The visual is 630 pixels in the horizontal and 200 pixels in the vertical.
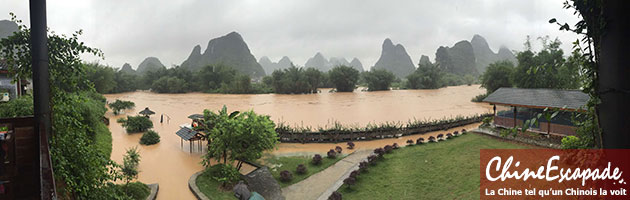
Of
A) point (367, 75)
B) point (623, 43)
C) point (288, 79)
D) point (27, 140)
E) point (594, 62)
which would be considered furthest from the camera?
point (367, 75)

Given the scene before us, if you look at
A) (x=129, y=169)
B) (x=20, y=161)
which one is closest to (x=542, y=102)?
(x=129, y=169)

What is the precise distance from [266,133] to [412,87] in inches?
1931

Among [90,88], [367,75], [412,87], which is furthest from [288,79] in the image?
[90,88]

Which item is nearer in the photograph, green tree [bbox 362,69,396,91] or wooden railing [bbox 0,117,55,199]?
wooden railing [bbox 0,117,55,199]

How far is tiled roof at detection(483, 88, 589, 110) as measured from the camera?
10971 mm

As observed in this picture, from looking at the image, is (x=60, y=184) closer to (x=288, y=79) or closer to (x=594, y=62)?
(x=594, y=62)

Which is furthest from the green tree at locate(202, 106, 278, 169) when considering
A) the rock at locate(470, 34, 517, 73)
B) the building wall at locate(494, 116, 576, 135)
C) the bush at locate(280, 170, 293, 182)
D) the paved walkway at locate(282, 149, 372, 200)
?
the rock at locate(470, 34, 517, 73)

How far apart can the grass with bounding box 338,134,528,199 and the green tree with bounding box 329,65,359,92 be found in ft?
124

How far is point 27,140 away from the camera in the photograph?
305 cm

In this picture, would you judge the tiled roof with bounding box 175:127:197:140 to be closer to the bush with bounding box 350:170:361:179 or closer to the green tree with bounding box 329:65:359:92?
the bush with bounding box 350:170:361:179

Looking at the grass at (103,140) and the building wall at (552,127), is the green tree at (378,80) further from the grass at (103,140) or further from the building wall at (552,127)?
the grass at (103,140)

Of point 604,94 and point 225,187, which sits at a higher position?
point 604,94

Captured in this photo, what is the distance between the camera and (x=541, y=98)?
470 inches

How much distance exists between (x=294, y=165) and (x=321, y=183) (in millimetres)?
1681
